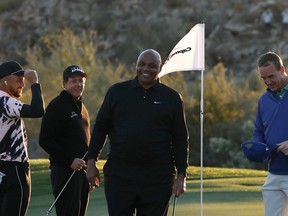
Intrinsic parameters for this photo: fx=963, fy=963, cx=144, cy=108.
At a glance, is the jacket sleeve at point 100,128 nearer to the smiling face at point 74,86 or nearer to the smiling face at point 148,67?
the smiling face at point 148,67

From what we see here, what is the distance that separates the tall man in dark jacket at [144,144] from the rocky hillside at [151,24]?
51202 millimetres

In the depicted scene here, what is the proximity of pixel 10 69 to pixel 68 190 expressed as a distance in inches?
65.2

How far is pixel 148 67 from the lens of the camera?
8383 mm

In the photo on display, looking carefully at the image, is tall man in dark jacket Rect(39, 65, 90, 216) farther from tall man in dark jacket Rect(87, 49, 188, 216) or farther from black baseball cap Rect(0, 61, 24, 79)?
tall man in dark jacket Rect(87, 49, 188, 216)

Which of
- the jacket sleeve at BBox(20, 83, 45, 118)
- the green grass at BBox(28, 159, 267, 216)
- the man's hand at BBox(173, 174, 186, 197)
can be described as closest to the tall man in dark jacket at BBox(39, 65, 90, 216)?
the jacket sleeve at BBox(20, 83, 45, 118)

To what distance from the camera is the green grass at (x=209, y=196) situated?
13.4 meters

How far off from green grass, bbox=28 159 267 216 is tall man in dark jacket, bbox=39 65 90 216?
3.13 metres

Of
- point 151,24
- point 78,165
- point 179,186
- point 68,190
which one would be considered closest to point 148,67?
point 179,186

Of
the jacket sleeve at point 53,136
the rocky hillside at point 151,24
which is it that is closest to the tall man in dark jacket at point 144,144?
the jacket sleeve at point 53,136

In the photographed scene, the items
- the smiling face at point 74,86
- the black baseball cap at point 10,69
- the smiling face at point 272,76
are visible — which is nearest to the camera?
the smiling face at point 272,76

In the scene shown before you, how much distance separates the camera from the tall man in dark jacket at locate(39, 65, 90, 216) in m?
9.91

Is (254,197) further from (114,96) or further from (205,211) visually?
(114,96)

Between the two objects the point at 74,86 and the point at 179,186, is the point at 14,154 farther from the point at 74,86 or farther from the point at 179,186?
the point at 74,86

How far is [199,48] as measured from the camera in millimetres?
11836
